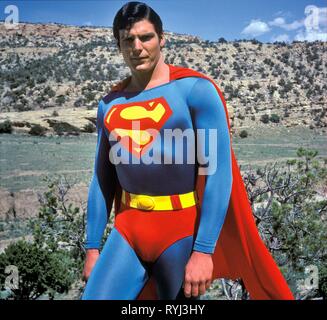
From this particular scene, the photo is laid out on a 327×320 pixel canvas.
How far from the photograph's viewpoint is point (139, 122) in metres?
1.57

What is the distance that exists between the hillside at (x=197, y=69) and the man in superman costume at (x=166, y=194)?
15968 mm

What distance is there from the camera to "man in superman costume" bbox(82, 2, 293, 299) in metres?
1.50

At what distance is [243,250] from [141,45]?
84 cm

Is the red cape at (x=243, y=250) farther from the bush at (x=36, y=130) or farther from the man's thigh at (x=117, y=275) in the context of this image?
the bush at (x=36, y=130)

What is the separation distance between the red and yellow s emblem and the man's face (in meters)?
0.14

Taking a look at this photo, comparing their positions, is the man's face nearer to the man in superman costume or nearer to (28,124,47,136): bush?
the man in superman costume

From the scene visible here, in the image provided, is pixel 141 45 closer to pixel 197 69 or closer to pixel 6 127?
pixel 6 127

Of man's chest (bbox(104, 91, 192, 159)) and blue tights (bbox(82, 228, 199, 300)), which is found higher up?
man's chest (bbox(104, 91, 192, 159))

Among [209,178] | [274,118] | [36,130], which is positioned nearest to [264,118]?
[274,118]

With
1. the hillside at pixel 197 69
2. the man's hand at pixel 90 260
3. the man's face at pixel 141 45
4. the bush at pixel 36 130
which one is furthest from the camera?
the hillside at pixel 197 69

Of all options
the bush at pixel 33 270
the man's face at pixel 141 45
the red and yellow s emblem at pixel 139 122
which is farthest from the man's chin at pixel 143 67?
the bush at pixel 33 270

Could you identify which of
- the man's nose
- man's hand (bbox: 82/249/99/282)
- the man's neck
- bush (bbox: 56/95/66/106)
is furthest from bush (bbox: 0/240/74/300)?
bush (bbox: 56/95/66/106)

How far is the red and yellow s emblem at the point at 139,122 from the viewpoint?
1547mm

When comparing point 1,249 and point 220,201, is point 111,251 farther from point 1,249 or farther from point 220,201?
point 1,249
